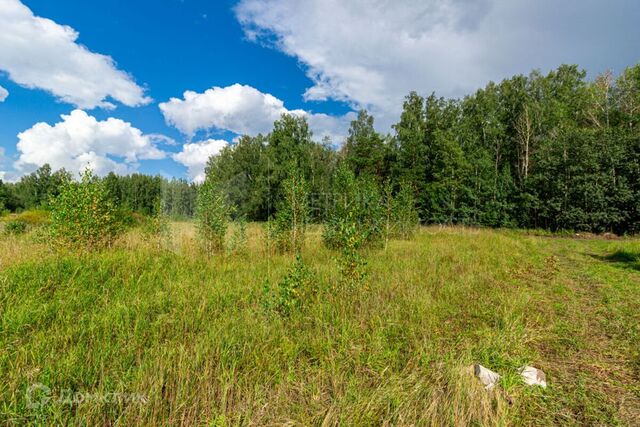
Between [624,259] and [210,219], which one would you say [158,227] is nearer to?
[210,219]

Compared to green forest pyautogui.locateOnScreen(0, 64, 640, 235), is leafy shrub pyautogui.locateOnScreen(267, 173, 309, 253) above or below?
below

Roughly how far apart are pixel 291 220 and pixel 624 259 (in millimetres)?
13168

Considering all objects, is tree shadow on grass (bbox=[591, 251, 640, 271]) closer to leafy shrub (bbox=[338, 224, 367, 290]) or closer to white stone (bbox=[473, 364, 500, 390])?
leafy shrub (bbox=[338, 224, 367, 290])

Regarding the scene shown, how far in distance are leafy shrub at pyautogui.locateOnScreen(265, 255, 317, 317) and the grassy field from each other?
180 mm

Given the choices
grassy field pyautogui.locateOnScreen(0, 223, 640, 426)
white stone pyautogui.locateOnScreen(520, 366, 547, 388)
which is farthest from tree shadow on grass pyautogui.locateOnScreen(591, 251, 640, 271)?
white stone pyautogui.locateOnScreen(520, 366, 547, 388)

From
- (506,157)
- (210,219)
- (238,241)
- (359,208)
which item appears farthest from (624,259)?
(506,157)

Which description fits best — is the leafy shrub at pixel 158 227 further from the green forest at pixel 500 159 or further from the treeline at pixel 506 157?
the treeline at pixel 506 157

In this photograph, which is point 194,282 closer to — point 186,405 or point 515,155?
point 186,405

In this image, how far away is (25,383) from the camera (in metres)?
2.39

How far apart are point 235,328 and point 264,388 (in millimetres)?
1051

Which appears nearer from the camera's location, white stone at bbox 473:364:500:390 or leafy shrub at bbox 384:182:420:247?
white stone at bbox 473:364:500:390

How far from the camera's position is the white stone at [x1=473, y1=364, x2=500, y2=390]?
2778mm

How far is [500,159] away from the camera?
114 ft

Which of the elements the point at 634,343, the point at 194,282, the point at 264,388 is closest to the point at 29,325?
the point at 194,282
